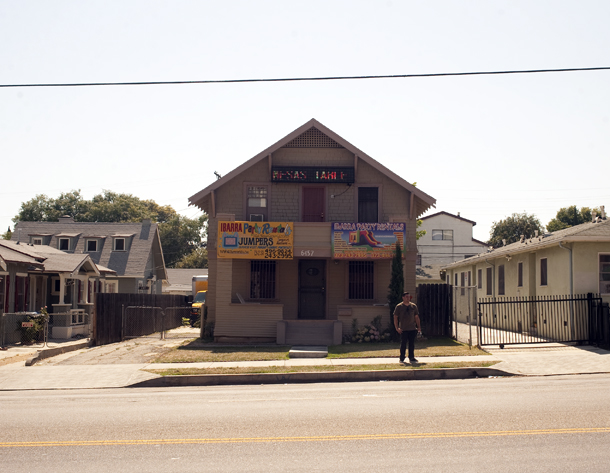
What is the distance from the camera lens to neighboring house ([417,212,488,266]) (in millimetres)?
62000

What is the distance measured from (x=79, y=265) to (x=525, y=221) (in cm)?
5935

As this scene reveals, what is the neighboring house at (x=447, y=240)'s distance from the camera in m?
62.0

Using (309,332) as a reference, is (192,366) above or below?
below

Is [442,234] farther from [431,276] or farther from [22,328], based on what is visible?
[22,328]

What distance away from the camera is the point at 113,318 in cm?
2289

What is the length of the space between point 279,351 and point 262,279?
176 inches

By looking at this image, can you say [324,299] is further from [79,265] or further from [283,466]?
[283,466]

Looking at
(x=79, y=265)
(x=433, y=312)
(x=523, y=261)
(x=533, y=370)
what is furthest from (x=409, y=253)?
(x=79, y=265)

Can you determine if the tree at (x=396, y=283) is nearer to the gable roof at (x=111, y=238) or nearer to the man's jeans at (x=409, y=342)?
the man's jeans at (x=409, y=342)

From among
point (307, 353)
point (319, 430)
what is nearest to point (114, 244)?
point (307, 353)

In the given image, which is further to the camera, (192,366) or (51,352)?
(51,352)

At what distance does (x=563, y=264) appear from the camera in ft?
65.1

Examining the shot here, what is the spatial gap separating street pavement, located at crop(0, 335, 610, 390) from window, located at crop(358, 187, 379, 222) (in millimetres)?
6738

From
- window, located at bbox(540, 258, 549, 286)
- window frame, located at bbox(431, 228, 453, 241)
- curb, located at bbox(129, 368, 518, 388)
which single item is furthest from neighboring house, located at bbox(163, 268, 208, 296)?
curb, located at bbox(129, 368, 518, 388)
